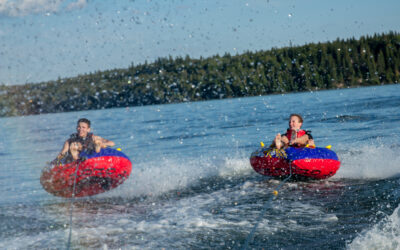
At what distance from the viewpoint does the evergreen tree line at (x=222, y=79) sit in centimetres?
10312

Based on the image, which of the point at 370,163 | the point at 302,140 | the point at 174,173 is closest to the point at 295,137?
the point at 302,140

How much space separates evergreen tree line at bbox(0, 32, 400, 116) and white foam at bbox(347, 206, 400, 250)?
92122 millimetres

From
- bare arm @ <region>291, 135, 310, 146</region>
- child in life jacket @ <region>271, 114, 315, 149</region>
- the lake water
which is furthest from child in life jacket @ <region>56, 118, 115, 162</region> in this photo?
bare arm @ <region>291, 135, 310, 146</region>

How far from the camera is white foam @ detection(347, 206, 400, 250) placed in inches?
192

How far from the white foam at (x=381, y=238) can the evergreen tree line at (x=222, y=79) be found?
302 ft

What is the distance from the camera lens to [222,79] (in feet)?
356

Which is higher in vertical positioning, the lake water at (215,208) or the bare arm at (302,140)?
the bare arm at (302,140)

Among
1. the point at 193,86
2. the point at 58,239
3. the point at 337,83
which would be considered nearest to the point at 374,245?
the point at 58,239

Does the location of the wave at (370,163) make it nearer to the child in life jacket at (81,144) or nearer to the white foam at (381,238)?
the white foam at (381,238)

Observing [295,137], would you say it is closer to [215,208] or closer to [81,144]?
[215,208]

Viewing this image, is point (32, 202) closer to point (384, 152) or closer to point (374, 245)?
point (374, 245)

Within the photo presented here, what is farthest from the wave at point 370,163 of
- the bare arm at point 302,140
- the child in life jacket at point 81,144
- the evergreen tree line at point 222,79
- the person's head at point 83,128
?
the evergreen tree line at point 222,79

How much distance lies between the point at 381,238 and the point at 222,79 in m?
104

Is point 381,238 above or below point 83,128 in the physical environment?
below
